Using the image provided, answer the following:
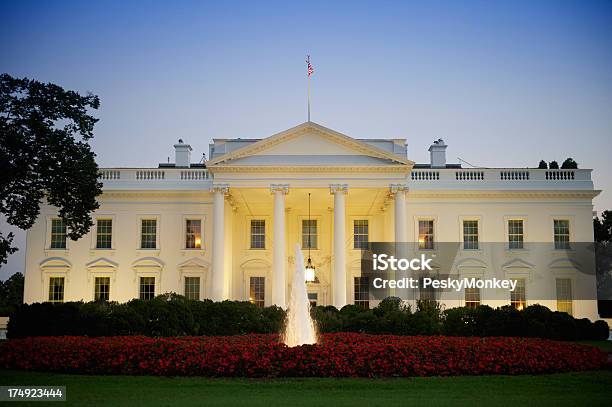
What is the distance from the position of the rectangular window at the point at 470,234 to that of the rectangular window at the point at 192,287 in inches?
627

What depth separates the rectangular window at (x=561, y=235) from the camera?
3803cm

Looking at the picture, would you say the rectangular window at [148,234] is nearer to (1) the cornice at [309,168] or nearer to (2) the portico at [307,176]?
(2) the portico at [307,176]

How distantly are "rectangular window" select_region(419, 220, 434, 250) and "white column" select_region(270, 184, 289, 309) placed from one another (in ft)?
29.9

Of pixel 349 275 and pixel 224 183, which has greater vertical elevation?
pixel 224 183

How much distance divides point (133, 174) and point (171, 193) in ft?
9.16

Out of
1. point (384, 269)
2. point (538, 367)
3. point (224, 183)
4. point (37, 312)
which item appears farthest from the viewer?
point (384, 269)

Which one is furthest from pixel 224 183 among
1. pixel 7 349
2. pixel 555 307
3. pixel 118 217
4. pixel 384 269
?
pixel 555 307

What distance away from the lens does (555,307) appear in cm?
3741

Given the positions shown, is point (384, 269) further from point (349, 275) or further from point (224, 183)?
point (224, 183)

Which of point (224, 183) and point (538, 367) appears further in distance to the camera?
point (224, 183)

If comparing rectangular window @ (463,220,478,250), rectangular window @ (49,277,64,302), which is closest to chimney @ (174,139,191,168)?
rectangular window @ (49,277,64,302)

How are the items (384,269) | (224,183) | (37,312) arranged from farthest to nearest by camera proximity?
1. (384,269)
2. (224,183)
3. (37,312)

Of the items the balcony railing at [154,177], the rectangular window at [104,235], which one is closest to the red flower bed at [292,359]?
the rectangular window at [104,235]

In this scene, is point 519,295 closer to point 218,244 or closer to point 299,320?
point 218,244
